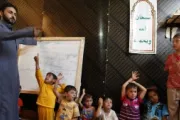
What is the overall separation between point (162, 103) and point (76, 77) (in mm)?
1171

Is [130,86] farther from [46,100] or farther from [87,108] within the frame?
[46,100]

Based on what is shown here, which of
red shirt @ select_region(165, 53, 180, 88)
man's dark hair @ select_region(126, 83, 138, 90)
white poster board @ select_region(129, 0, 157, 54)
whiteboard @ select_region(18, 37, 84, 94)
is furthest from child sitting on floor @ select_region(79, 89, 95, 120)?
red shirt @ select_region(165, 53, 180, 88)

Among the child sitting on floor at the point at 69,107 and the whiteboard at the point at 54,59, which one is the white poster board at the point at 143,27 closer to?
the whiteboard at the point at 54,59

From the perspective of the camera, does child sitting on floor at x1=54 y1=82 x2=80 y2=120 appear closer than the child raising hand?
Yes

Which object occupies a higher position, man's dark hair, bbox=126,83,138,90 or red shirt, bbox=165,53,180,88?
red shirt, bbox=165,53,180,88

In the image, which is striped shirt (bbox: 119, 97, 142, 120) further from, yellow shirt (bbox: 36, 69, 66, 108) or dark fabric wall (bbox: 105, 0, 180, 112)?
yellow shirt (bbox: 36, 69, 66, 108)

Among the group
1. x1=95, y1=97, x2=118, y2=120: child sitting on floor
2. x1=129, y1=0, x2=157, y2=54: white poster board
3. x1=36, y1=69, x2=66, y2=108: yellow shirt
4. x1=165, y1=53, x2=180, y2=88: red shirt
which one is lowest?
x1=95, y1=97, x2=118, y2=120: child sitting on floor

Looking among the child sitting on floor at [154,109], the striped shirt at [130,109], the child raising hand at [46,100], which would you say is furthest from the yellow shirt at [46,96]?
the child sitting on floor at [154,109]

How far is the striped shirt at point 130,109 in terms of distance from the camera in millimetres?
2754

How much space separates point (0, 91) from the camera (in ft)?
6.22

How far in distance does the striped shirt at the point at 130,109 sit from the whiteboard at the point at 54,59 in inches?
26.4

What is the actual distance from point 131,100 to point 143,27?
1031mm

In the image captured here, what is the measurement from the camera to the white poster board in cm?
310

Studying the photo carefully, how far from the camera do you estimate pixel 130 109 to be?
278 centimetres
